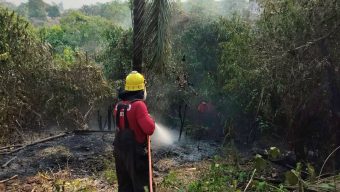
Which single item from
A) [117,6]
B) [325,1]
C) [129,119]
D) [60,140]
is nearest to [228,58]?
[325,1]

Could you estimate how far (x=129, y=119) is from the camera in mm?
5270

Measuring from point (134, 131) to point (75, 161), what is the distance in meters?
4.13

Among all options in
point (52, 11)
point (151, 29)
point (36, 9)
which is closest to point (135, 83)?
point (151, 29)

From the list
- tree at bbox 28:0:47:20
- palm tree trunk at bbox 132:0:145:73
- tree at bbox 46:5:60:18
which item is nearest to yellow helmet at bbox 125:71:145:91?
palm tree trunk at bbox 132:0:145:73

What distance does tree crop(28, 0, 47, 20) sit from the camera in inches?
3775

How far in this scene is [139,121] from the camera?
5180 mm

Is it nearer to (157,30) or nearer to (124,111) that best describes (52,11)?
(157,30)

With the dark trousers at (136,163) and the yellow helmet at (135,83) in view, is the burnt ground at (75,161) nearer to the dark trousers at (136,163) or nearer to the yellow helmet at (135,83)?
the dark trousers at (136,163)

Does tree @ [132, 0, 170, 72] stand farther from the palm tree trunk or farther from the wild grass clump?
the wild grass clump

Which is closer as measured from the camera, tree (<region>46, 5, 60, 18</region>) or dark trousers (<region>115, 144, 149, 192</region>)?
dark trousers (<region>115, 144, 149, 192</region>)

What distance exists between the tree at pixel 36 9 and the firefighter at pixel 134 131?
9641 centimetres

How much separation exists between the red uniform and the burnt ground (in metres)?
2.09

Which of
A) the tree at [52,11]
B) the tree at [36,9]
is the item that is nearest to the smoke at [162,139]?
the tree at [36,9]

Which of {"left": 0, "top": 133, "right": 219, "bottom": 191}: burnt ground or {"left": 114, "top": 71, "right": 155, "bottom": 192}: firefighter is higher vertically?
{"left": 114, "top": 71, "right": 155, "bottom": 192}: firefighter
